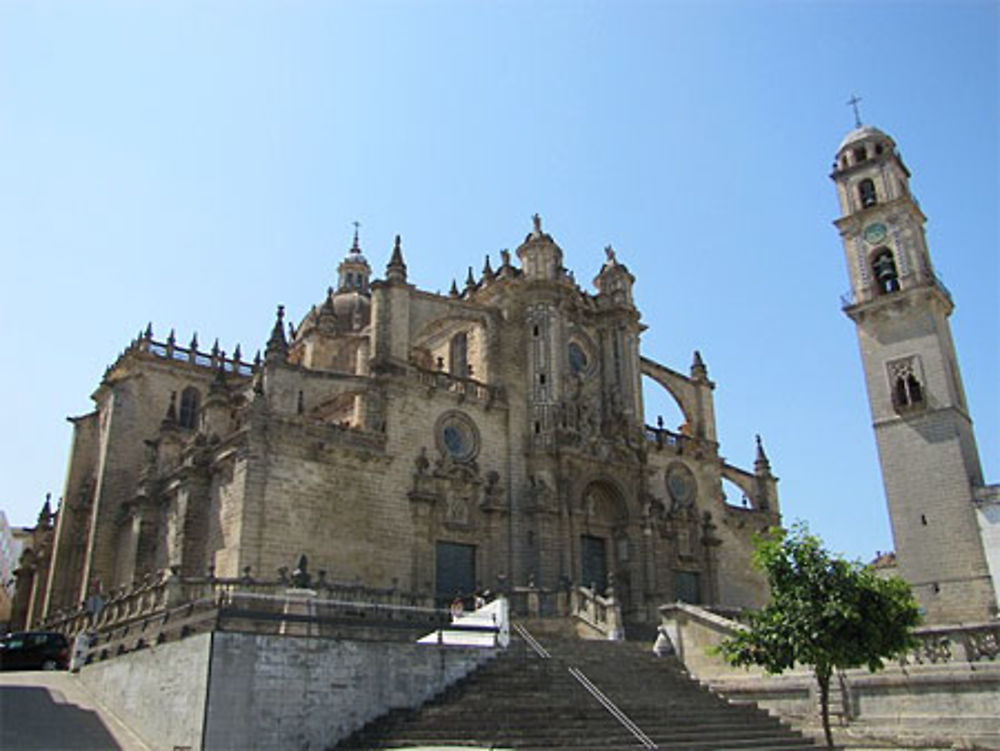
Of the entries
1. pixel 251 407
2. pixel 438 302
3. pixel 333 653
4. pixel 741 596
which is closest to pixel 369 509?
pixel 251 407

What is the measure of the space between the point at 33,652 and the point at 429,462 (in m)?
12.1

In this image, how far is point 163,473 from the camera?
31203 mm

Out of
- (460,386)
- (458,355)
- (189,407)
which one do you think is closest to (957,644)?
(460,386)

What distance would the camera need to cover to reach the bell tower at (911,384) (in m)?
29.7

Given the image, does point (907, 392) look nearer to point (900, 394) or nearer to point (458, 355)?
point (900, 394)

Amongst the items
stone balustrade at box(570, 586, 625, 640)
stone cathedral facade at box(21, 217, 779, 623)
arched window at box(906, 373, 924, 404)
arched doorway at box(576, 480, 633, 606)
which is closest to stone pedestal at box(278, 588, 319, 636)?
stone cathedral facade at box(21, 217, 779, 623)

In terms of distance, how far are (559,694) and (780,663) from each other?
4.12 meters

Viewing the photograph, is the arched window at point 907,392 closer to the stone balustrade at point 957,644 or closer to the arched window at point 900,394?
the arched window at point 900,394

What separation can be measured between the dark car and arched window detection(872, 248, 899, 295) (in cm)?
3122

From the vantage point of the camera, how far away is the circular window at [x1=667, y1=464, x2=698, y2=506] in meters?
35.5

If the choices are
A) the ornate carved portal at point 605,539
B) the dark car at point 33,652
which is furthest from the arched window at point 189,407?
the ornate carved portal at point 605,539

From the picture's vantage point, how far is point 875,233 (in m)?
35.8

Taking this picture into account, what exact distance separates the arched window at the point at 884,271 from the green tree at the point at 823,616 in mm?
21628

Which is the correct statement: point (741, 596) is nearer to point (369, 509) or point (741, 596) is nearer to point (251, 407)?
point (369, 509)
